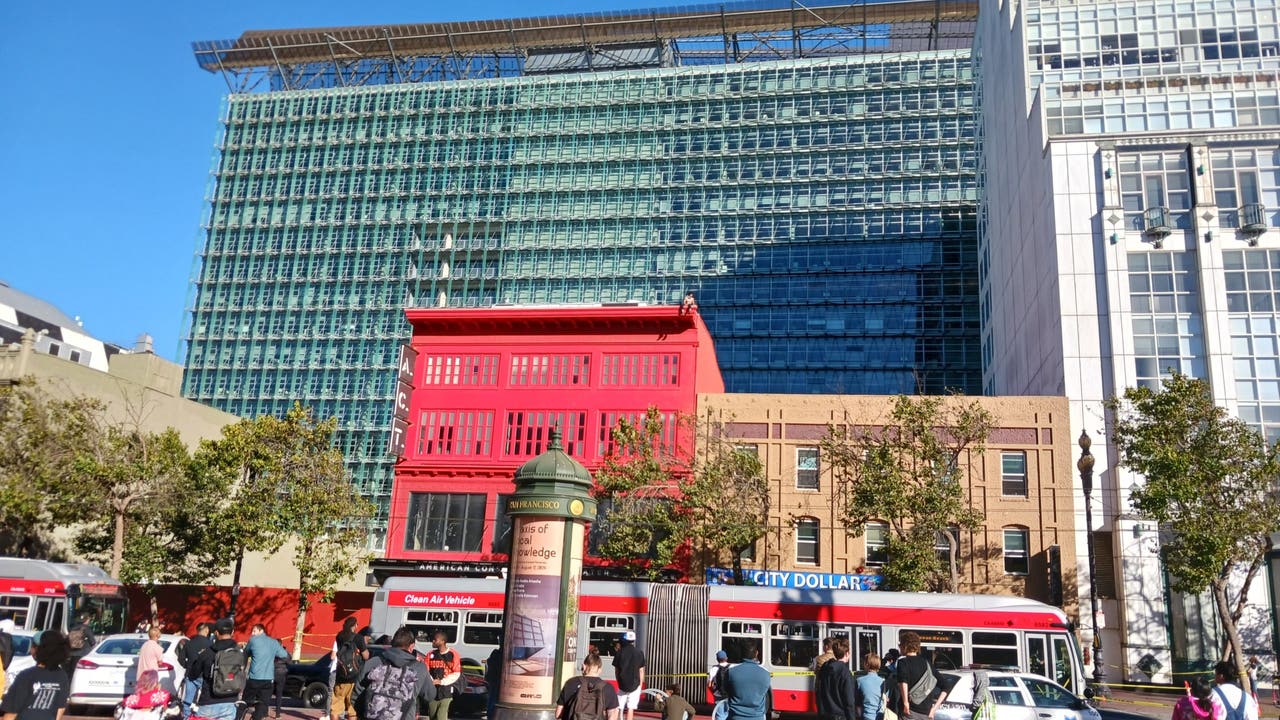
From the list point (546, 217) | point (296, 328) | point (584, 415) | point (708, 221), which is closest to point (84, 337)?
point (296, 328)

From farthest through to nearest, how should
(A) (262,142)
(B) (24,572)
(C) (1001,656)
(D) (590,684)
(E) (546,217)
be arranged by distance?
(A) (262,142) → (E) (546,217) → (B) (24,572) → (C) (1001,656) → (D) (590,684)

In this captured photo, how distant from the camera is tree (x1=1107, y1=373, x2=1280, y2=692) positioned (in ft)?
97.1

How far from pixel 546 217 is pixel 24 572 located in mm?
67605

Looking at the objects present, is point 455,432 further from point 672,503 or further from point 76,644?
point 76,644

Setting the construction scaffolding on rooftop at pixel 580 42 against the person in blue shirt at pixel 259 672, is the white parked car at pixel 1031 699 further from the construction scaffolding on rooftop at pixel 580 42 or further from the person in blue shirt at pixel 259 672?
the construction scaffolding on rooftop at pixel 580 42

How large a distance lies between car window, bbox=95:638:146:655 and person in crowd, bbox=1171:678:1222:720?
62.2 ft

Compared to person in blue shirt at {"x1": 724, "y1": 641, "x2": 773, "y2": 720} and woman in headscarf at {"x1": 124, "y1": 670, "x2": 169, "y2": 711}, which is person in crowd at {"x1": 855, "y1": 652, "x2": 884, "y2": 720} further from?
woman in headscarf at {"x1": 124, "y1": 670, "x2": 169, "y2": 711}

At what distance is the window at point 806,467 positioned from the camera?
4128 cm

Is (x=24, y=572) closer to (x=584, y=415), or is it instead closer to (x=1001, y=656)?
(x=584, y=415)

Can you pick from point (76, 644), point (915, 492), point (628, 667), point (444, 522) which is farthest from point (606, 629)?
point (444, 522)

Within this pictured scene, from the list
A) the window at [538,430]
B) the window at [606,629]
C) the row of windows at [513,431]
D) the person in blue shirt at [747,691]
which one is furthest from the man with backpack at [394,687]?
the window at [538,430]

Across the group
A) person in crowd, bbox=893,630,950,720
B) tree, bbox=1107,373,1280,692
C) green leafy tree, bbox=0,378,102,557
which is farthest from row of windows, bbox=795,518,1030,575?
green leafy tree, bbox=0,378,102,557

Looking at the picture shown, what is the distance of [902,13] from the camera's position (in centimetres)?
9250

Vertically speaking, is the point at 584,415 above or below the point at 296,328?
below
